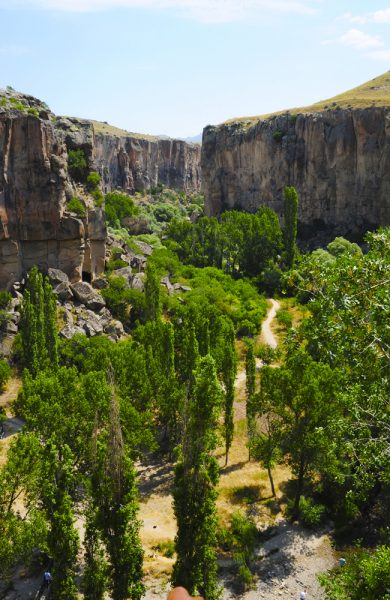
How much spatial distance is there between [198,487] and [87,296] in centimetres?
3193

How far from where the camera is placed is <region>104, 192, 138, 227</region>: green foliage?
87.9 metres

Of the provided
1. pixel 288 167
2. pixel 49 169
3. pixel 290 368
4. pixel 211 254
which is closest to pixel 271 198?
pixel 288 167

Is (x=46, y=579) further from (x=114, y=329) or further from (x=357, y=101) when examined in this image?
(x=357, y=101)

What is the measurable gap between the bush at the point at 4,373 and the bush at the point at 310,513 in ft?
70.6

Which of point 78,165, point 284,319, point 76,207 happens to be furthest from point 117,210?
point 284,319

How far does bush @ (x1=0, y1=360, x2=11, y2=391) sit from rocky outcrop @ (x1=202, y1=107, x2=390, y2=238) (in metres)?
56.2

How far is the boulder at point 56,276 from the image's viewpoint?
4498 cm

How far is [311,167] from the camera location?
8219cm

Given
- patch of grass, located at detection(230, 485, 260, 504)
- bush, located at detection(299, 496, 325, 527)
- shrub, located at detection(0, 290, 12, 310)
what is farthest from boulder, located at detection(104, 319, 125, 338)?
bush, located at detection(299, 496, 325, 527)

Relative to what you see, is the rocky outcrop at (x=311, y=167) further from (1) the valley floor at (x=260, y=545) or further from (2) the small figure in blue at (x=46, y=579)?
(2) the small figure in blue at (x=46, y=579)

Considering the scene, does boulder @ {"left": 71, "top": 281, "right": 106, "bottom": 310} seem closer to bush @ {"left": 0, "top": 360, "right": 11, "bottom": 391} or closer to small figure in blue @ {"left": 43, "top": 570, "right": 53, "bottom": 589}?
bush @ {"left": 0, "top": 360, "right": 11, "bottom": 391}

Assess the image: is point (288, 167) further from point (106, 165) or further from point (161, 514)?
point (161, 514)

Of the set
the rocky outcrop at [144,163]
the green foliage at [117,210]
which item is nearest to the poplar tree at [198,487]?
the green foliage at [117,210]

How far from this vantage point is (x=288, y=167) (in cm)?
8619
